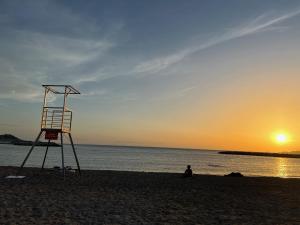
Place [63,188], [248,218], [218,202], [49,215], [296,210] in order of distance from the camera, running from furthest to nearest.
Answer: [63,188], [218,202], [296,210], [248,218], [49,215]

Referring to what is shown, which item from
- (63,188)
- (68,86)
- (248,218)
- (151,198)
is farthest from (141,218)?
(68,86)

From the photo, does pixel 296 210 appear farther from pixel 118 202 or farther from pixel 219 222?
pixel 118 202

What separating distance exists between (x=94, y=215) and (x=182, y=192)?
8717mm

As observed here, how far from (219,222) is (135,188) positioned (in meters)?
9.79

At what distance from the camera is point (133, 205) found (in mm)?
15625

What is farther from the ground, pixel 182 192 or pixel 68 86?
pixel 68 86

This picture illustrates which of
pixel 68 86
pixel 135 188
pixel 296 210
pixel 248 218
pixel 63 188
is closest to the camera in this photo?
pixel 248 218

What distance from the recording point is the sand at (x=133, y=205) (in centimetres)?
1266

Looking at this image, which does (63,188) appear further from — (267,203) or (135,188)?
(267,203)

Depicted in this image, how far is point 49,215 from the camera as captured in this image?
1264 cm

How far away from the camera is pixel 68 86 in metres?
25.3

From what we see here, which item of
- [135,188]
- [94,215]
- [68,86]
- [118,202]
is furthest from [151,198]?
[68,86]

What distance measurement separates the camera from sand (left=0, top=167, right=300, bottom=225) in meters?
12.7

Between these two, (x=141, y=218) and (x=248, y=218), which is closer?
(x=141, y=218)
